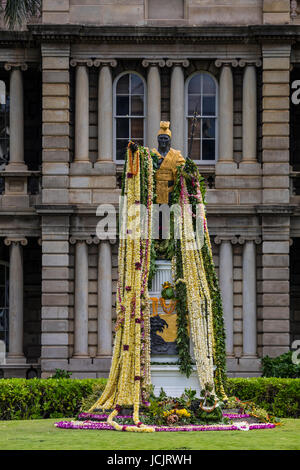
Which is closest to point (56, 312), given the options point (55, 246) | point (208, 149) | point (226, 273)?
point (55, 246)

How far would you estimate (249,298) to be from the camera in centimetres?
3222

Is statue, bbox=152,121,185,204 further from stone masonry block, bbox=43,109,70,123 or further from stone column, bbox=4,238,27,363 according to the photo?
stone column, bbox=4,238,27,363

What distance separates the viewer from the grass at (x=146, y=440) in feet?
49.7

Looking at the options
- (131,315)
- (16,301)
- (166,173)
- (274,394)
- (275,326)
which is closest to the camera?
(131,315)

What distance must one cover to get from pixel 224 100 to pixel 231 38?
5.66 ft

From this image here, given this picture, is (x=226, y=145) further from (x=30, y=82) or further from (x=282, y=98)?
(x=30, y=82)

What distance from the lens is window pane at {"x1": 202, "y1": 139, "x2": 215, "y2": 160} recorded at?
3306 centimetres

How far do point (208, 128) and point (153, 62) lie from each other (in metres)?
2.44

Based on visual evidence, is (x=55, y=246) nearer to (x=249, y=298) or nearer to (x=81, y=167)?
(x=81, y=167)

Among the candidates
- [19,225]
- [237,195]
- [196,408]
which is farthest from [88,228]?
[196,408]

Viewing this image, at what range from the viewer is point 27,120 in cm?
3466

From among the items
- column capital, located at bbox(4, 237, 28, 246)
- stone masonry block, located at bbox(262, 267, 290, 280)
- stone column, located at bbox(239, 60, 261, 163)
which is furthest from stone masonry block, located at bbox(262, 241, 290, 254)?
column capital, located at bbox(4, 237, 28, 246)

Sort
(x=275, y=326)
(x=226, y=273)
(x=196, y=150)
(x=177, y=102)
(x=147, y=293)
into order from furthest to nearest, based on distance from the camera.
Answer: (x=196, y=150), (x=177, y=102), (x=226, y=273), (x=275, y=326), (x=147, y=293)

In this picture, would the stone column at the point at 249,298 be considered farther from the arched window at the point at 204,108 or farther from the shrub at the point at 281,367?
the arched window at the point at 204,108
